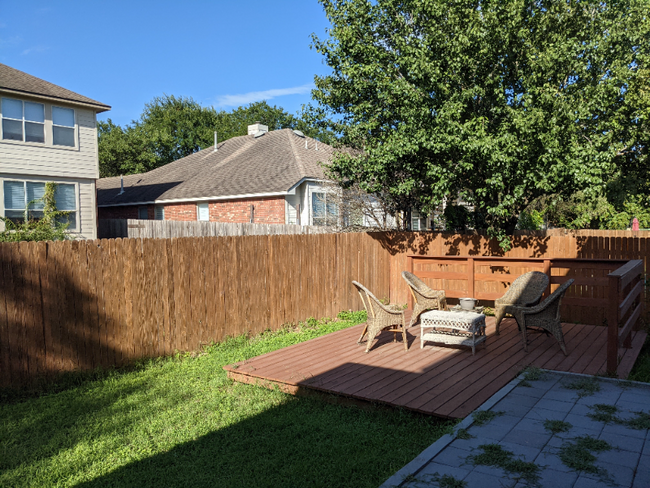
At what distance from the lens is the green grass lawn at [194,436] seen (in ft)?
12.0

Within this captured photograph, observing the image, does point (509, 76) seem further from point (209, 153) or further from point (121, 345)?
point (209, 153)

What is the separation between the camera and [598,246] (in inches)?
358

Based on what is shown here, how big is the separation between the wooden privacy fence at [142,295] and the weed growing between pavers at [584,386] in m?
4.86

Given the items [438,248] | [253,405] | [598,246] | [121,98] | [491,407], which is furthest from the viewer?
[121,98]

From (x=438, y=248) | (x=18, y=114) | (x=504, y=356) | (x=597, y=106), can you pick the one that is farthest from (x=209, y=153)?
(x=504, y=356)

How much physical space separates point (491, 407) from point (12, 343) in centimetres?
513

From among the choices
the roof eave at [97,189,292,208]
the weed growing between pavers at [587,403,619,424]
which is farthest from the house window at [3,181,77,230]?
the weed growing between pavers at [587,403,619,424]

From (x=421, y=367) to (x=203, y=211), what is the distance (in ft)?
57.6

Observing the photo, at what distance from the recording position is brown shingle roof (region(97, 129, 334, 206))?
19766 mm

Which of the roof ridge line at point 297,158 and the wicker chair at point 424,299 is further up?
the roof ridge line at point 297,158

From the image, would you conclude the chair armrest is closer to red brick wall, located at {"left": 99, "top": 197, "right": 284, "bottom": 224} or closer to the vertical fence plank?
the vertical fence plank

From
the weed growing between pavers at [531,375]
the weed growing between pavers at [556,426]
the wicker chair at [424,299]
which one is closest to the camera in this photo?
the weed growing between pavers at [556,426]

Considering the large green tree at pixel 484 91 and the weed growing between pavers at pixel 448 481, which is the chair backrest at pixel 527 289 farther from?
the weed growing between pavers at pixel 448 481

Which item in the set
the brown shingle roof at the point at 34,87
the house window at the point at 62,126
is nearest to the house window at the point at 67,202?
the house window at the point at 62,126
